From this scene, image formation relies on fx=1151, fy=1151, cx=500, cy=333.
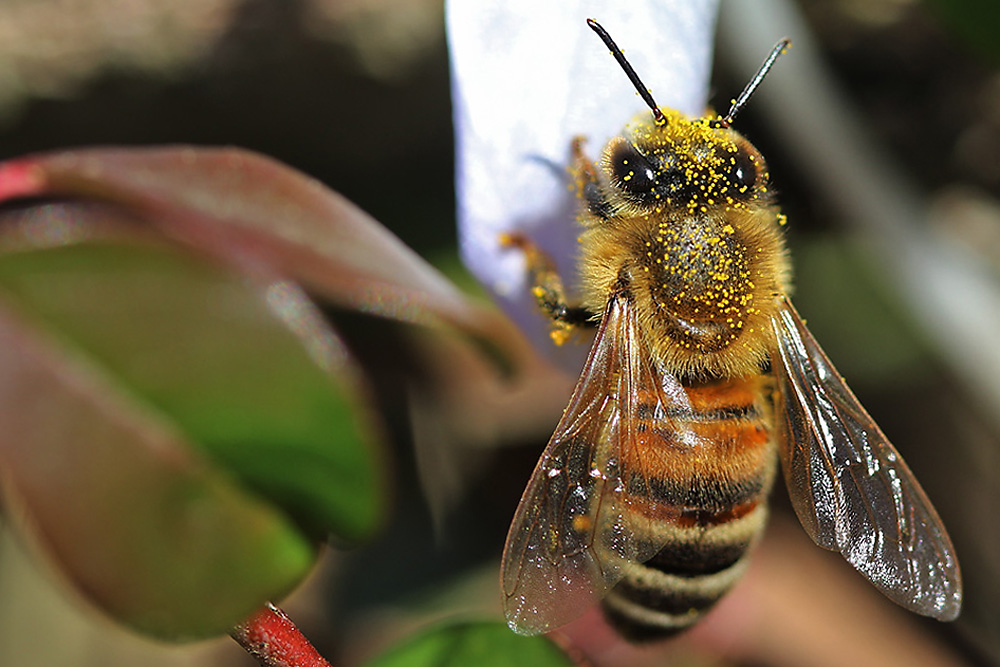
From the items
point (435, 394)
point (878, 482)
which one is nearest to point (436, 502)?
point (435, 394)

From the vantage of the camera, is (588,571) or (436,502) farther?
(436,502)

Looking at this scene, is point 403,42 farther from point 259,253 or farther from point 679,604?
point 679,604

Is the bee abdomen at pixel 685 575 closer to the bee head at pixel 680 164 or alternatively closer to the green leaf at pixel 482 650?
the green leaf at pixel 482 650

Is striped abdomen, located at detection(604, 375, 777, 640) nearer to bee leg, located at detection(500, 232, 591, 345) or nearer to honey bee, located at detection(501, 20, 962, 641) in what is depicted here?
honey bee, located at detection(501, 20, 962, 641)

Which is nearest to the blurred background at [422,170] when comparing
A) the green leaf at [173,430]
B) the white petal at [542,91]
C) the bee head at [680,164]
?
the white petal at [542,91]

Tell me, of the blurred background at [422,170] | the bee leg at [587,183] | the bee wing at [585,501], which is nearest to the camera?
the bee wing at [585,501]

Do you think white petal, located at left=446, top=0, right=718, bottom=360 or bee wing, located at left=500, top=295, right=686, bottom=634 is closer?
bee wing, located at left=500, top=295, right=686, bottom=634

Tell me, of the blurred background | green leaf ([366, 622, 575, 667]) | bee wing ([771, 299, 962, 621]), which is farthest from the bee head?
the blurred background
